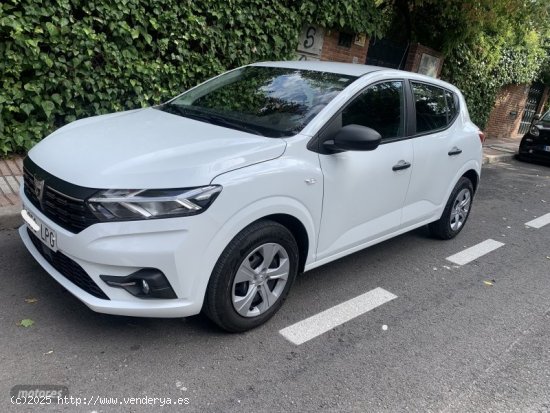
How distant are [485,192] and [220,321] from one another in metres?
6.34

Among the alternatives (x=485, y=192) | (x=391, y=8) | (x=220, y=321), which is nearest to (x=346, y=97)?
(x=220, y=321)

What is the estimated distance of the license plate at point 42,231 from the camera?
2.75 meters

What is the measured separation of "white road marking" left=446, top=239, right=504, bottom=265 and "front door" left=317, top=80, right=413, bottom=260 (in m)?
1.04

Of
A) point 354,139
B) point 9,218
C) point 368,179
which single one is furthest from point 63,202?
point 368,179

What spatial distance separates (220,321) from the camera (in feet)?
9.63

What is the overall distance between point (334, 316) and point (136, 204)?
1.69 metres

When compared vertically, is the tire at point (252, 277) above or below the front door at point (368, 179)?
below

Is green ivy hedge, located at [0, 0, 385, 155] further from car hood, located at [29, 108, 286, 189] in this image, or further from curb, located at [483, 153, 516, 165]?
curb, located at [483, 153, 516, 165]

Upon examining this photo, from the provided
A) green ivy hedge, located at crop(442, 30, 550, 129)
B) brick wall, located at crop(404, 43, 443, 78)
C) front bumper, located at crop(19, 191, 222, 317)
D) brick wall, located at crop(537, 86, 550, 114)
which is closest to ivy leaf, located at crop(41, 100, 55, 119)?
front bumper, located at crop(19, 191, 222, 317)

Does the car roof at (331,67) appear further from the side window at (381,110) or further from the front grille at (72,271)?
the front grille at (72,271)

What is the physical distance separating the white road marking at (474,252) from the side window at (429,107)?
4.30 ft

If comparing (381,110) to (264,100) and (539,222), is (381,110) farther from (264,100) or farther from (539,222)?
(539,222)

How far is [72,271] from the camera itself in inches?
108

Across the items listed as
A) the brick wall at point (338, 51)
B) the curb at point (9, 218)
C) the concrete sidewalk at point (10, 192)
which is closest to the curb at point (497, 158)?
the brick wall at point (338, 51)
